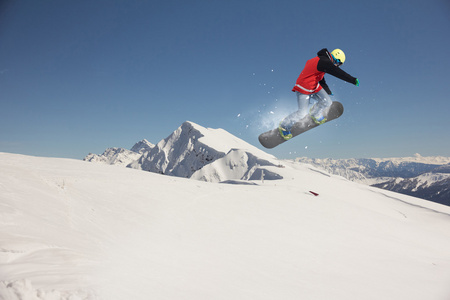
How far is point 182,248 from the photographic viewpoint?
6812mm

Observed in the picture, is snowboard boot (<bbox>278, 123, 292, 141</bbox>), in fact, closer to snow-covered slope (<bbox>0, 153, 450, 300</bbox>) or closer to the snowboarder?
the snowboarder

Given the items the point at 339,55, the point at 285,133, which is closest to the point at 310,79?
the point at 339,55

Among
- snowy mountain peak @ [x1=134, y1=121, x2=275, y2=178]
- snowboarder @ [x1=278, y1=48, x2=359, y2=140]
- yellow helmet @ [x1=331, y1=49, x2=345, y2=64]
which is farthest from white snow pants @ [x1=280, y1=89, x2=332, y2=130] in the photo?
snowy mountain peak @ [x1=134, y1=121, x2=275, y2=178]

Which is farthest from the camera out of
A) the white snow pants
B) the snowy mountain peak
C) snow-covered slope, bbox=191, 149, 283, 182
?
the snowy mountain peak

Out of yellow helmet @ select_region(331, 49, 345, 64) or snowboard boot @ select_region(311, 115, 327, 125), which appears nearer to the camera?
yellow helmet @ select_region(331, 49, 345, 64)

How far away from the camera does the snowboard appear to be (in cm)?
717

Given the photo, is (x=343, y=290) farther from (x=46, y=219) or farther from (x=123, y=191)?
(x=123, y=191)

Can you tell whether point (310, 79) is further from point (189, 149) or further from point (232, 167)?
point (189, 149)

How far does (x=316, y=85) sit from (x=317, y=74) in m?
0.40

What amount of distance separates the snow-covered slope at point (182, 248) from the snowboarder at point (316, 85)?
4176mm

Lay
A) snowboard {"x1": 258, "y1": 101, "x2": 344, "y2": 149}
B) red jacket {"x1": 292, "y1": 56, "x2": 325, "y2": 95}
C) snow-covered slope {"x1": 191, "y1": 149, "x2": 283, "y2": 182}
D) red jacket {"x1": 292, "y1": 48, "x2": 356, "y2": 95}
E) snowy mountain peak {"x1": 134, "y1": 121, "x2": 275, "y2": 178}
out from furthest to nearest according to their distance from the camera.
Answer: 1. snowy mountain peak {"x1": 134, "y1": 121, "x2": 275, "y2": 178}
2. snow-covered slope {"x1": 191, "y1": 149, "x2": 283, "y2": 182}
3. snowboard {"x1": 258, "y1": 101, "x2": 344, "y2": 149}
4. red jacket {"x1": 292, "y1": 56, "x2": 325, "y2": 95}
5. red jacket {"x1": 292, "y1": 48, "x2": 356, "y2": 95}

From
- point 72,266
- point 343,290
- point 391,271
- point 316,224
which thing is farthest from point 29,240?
point 316,224

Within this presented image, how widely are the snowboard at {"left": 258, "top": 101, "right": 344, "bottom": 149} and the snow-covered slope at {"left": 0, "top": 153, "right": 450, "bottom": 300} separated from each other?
350 cm

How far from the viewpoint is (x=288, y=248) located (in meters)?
8.13
